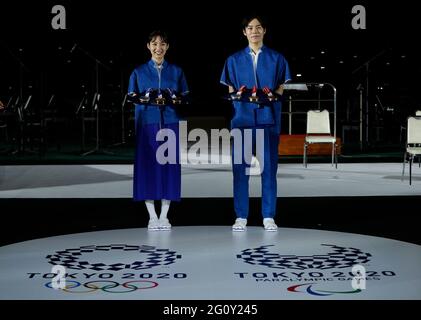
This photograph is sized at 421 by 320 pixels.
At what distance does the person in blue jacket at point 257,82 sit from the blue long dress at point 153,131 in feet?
1.32

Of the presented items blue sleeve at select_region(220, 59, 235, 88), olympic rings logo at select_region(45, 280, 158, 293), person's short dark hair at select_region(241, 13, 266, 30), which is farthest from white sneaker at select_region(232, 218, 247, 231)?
olympic rings logo at select_region(45, 280, 158, 293)

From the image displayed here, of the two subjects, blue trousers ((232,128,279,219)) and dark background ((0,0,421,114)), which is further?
dark background ((0,0,421,114))

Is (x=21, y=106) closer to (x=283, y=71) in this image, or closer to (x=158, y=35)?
(x=158, y=35)

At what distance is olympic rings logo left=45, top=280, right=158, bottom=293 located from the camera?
→ 12.7 ft

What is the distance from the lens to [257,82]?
575 cm

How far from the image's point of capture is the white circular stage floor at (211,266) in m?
3.84

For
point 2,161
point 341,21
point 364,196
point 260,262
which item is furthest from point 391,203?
point 341,21

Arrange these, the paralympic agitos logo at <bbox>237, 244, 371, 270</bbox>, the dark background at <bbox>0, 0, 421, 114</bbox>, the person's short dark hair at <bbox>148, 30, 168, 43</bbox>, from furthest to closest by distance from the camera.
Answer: the dark background at <bbox>0, 0, 421, 114</bbox> < the person's short dark hair at <bbox>148, 30, 168, 43</bbox> < the paralympic agitos logo at <bbox>237, 244, 371, 270</bbox>

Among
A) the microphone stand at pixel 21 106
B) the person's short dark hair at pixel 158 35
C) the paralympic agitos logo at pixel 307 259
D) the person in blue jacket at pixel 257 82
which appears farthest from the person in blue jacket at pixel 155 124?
the microphone stand at pixel 21 106

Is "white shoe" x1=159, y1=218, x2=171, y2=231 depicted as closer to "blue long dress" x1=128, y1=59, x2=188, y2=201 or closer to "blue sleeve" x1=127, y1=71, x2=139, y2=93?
"blue long dress" x1=128, y1=59, x2=188, y2=201

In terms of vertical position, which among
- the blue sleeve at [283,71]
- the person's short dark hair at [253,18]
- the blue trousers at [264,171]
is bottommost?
the blue trousers at [264,171]

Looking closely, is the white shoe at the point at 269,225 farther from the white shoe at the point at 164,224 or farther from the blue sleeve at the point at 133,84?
the blue sleeve at the point at 133,84

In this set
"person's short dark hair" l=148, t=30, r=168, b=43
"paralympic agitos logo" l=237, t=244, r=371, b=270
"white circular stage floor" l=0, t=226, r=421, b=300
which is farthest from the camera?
"person's short dark hair" l=148, t=30, r=168, b=43

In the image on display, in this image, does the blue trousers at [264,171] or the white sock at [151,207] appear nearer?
the blue trousers at [264,171]
